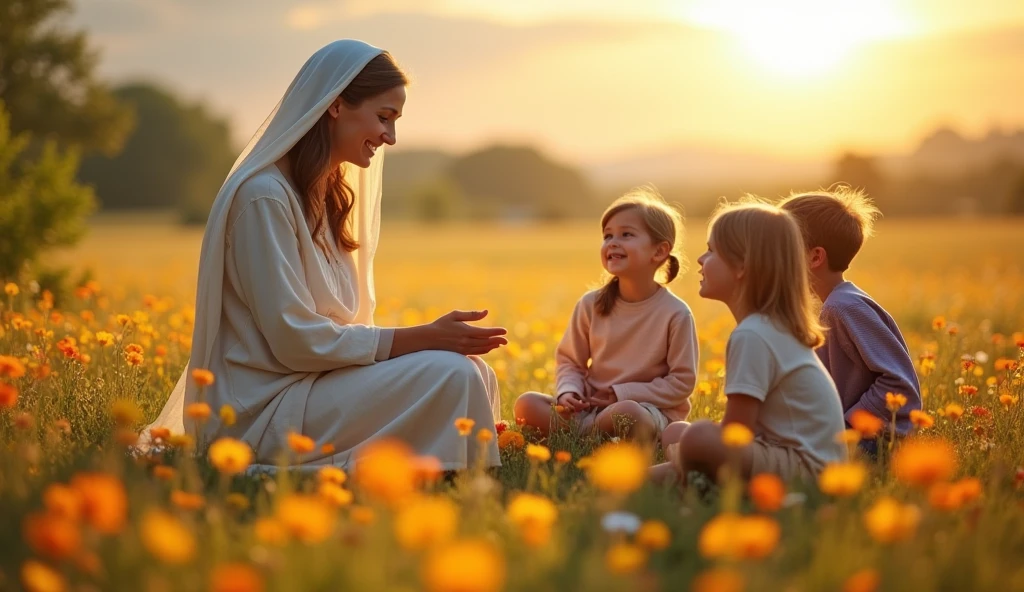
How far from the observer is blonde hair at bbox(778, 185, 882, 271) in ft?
13.7

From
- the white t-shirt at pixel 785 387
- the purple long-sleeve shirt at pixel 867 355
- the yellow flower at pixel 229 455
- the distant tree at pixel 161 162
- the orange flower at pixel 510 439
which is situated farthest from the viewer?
the distant tree at pixel 161 162

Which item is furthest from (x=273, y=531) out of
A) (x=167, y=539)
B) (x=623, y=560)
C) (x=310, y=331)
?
(x=310, y=331)

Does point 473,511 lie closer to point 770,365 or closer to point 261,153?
point 770,365

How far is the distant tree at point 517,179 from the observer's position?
114 metres

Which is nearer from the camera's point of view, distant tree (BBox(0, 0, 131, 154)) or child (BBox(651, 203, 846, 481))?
child (BBox(651, 203, 846, 481))

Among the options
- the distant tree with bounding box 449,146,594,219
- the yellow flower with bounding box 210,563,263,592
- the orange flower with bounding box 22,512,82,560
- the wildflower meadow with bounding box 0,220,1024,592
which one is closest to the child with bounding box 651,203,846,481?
→ the wildflower meadow with bounding box 0,220,1024,592

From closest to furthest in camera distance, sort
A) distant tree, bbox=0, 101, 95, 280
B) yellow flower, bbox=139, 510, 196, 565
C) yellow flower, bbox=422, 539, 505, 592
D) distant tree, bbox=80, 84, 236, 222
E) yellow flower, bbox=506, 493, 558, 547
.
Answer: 1. yellow flower, bbox=422, 539, 505, 592
2. yellow flower, bbox=139, 510, 196, 565
3. yellow flower, bbox=506, 493, 558, 547
4. distant tree, bbox=0, 101, 95, 280
5. distant tree, bbox=80, 84, 236, 222

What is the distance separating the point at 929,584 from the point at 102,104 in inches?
915

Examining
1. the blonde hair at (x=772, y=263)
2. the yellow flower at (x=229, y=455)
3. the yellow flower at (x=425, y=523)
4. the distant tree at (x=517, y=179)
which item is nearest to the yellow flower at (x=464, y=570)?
the yellow flower at (x=425, y=523)

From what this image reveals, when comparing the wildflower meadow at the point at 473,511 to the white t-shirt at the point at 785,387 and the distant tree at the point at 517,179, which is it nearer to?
the white t-shirt at the point at 785,387

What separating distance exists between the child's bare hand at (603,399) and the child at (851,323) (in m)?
1.02

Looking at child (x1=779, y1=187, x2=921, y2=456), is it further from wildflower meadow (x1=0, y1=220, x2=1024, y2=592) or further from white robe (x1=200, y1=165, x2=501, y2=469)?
white robe (x1=200, y1=165, x2=501, y2=469)

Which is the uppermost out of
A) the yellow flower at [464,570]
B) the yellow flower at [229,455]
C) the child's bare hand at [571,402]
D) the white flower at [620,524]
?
the yellow flower at [464,570]

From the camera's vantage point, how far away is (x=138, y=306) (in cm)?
876
